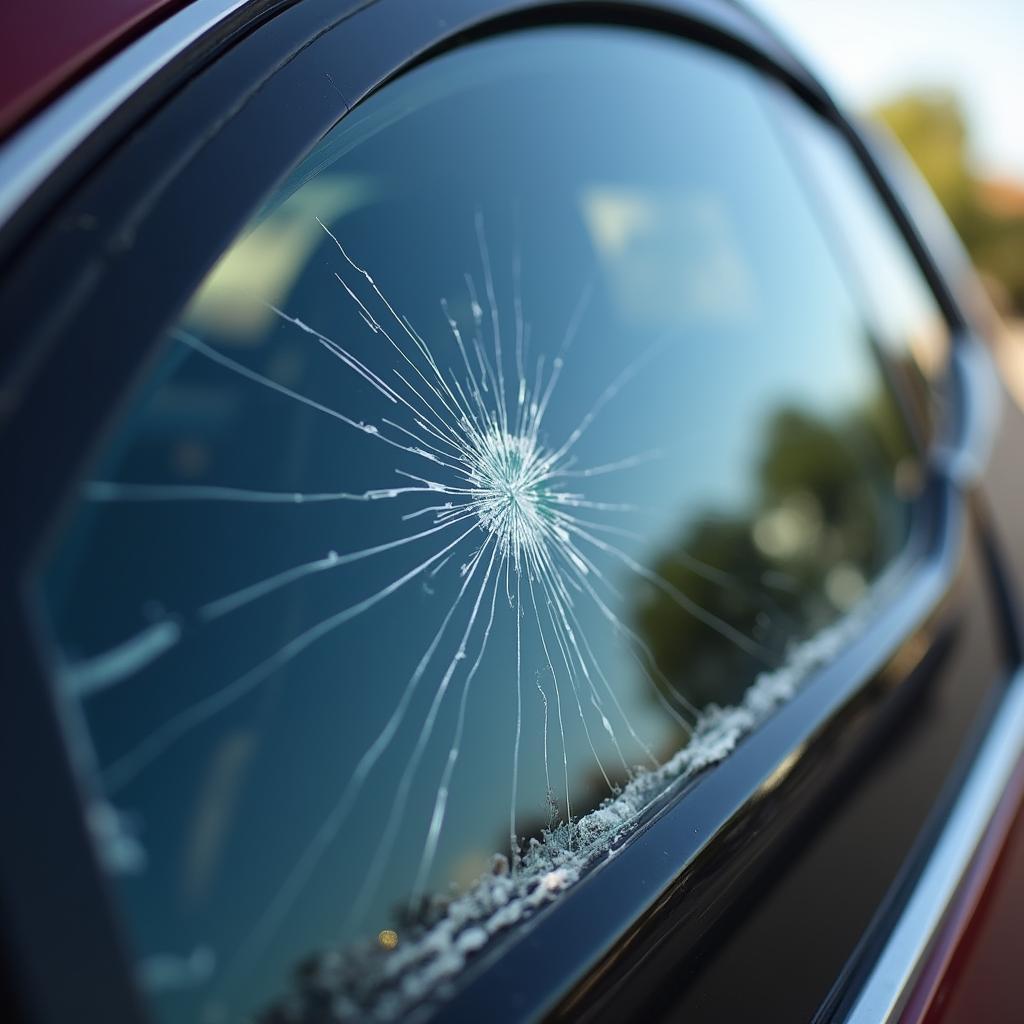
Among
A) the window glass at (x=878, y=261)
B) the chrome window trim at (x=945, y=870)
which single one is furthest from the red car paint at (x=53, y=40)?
the window glass at (x=878, y=261)

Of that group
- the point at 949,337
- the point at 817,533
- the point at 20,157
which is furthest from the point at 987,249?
the point at 20,157

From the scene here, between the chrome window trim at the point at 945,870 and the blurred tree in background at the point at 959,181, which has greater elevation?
the blurred tree in background at the point at 959,181

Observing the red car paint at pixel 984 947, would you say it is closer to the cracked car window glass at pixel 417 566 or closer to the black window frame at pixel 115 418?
the black window frame at pixel 115 418

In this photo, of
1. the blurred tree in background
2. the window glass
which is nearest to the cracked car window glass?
the window glass

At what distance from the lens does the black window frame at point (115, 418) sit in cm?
57

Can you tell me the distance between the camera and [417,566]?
2.89ft

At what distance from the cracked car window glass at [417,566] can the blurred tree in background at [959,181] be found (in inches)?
741

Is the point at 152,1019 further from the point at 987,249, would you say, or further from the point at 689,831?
the point at 987,249

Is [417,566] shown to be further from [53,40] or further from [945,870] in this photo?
[945,870]

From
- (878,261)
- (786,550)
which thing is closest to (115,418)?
(786,550)

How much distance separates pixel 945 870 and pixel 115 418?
126 cm

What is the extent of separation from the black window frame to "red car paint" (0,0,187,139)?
47mm

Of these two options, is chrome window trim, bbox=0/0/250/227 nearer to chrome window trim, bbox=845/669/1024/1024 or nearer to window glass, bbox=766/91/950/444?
chrome window trim, bbox=845/669/1024/1024

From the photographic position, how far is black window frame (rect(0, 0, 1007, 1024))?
0.57 m
